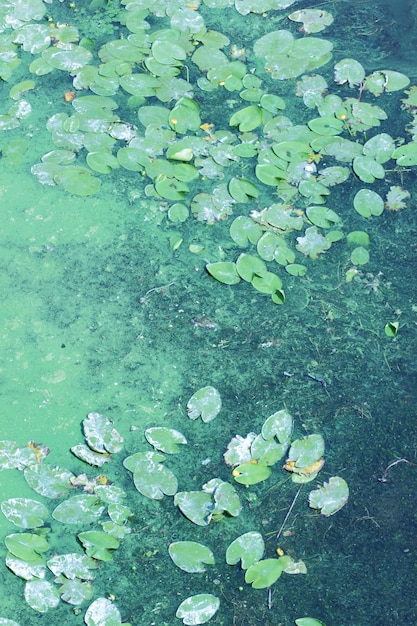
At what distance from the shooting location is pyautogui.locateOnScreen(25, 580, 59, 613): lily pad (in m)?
1.87

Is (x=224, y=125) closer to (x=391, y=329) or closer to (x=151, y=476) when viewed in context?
(x=391, y=329)

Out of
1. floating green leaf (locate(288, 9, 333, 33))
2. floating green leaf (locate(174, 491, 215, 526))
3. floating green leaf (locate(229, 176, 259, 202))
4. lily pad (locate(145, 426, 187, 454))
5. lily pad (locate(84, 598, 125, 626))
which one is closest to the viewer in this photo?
lily pad (locate(84, 598, 125, 626))

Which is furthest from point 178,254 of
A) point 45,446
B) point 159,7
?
point 159,7

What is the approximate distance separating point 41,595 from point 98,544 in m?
0.17

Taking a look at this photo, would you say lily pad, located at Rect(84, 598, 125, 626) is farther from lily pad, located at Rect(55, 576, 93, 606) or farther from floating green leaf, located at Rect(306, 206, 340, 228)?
floating green leaf, located at Rect(306, 206, 340, 228)

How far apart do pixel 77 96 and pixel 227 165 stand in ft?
1.99

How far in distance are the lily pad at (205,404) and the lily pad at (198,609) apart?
1.50 ft

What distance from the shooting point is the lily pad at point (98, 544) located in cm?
192

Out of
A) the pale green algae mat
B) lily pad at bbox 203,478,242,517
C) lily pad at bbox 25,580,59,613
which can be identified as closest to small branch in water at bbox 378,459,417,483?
the pale green algae mat

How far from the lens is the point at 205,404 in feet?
7.02

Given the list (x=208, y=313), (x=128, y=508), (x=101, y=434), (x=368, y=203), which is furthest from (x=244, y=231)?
(x=128, y=508)

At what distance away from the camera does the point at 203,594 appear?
1.87m

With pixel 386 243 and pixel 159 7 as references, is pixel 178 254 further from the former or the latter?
pixel 159 7

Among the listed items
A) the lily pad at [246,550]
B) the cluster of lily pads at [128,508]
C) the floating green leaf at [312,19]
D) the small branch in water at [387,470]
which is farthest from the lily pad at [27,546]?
the floating green leaf at [312,19]
